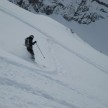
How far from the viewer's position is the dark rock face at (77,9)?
54200 mm

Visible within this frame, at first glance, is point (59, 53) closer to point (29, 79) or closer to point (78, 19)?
point (29, 79)

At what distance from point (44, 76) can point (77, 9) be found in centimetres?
4772

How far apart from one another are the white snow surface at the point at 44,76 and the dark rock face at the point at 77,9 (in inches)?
1343

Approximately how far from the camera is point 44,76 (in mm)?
12047

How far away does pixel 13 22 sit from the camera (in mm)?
19000

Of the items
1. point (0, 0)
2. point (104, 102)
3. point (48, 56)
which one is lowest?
point (104, 102)

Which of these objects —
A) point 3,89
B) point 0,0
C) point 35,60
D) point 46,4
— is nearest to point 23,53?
point 35,60

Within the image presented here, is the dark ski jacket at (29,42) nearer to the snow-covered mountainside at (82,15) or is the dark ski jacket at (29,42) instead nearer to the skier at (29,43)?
the skier at (29,43)

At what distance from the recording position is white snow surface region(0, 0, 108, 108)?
935 centimetres

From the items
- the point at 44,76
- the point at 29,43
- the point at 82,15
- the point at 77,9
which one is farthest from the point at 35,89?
the point at 77,9

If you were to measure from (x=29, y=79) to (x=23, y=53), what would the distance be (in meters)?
3.11

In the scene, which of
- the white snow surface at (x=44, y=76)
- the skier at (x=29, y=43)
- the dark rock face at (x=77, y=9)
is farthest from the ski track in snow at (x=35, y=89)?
the dark rock face at (x=77, y=9)

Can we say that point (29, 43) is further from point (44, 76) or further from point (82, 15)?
point (82, 15)

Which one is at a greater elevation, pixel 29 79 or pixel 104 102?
pixel 29 79
